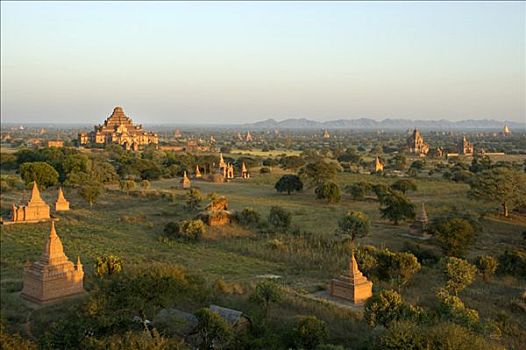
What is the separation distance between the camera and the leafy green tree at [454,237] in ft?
72.4

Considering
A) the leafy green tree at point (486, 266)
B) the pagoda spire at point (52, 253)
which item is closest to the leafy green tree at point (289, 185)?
the leafy green tree at point (486, 266)

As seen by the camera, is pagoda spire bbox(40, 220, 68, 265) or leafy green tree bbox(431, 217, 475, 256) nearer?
pagoda spire bbox(40, 220, 68, 265)

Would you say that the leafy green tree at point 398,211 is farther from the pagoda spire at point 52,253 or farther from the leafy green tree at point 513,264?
the pagoda spire at point 52,253

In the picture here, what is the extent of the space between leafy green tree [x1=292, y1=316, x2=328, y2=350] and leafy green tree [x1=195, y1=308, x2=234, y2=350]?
4.94ft

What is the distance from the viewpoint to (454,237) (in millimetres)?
22172

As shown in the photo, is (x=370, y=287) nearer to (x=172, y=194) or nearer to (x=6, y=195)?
(x=172, y=194)

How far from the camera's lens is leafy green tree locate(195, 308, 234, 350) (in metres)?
12.3

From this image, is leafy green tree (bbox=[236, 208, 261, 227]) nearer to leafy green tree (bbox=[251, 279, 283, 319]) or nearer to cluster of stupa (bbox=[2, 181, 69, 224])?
cluster of stupa (bbox=[2, 181, 69, 224])

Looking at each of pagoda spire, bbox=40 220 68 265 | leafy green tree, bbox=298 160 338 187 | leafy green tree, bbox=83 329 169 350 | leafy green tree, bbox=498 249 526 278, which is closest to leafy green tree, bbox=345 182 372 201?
leafy green tree, bbox=298 160 338 187

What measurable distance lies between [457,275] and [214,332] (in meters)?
8.53

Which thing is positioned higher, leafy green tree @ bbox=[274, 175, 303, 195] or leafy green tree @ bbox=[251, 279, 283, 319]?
leafy green tree @ bbox=[274, 175, 303, 195]

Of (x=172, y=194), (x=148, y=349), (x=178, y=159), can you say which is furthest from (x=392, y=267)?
(x=178, y=159)

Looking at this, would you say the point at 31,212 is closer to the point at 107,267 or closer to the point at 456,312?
the point at 107,267

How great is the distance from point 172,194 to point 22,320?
83.6 feet
